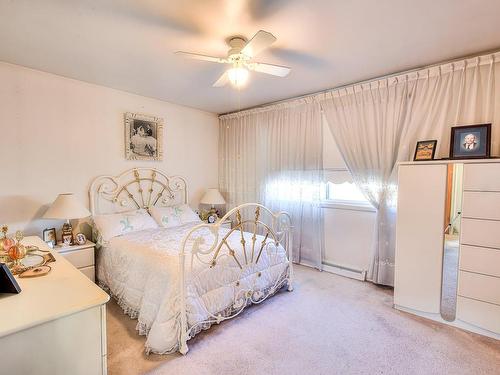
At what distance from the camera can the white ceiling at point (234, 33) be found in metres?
1.77

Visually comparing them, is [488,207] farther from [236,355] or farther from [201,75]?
[201,75]

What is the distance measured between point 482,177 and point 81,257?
385cm

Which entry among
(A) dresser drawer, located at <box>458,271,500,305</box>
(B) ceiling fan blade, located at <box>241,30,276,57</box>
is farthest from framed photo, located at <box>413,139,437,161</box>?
(B) ceiling fan blade, located at <box>241,30,276,57</box>

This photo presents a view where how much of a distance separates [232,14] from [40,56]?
203 centimetres

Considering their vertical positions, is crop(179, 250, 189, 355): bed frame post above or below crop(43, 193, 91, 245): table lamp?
below

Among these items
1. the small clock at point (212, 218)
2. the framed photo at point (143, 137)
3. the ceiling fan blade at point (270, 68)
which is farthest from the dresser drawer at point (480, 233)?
the framed photo at point (143, 137)

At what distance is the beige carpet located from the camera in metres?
1.80

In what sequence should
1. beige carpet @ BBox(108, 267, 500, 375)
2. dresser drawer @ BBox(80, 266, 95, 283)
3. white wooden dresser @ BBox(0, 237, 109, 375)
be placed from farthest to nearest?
dresser drawer @ BBox(80, 266, 95, 283) → beige carpet @ BBox(108, 267, 500, 375) → white wooden dresser @ BBox(0, 237, 109, 375)

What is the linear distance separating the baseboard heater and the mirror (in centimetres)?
99

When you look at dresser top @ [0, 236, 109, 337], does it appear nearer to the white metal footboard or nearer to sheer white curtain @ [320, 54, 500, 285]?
the white metal footboard

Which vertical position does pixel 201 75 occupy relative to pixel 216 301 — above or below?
above

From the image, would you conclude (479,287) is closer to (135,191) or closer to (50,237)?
(135,191)

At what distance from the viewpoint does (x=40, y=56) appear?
2.52 metres

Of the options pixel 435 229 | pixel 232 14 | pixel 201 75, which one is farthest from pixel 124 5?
pixel 435 229
